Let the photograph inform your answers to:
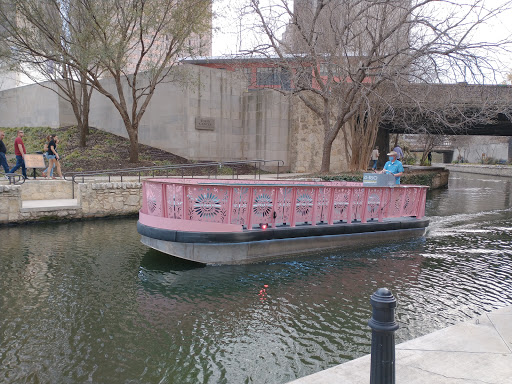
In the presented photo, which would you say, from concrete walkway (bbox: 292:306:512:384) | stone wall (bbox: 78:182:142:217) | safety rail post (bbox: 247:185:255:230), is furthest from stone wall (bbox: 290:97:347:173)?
concrete walkway (bbox: 292:306:512:384)

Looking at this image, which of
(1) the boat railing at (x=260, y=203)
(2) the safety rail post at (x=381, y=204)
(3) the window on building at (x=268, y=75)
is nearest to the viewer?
(1) the boat railing at (x=260, y=203)

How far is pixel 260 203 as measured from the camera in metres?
8.98

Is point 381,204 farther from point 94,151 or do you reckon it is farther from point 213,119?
point 94,151

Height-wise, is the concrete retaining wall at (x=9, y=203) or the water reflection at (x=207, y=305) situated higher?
the concrete retaining wall at (x=9, y=203)

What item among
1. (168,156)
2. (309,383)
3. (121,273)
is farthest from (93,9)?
(309,383)

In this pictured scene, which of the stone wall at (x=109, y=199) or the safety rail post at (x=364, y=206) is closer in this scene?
the safety rail post at (x=364, y=206)

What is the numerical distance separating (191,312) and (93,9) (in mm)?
15685

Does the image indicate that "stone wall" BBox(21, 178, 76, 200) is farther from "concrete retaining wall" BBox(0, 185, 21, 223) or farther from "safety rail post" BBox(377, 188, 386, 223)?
"safety rail post" BBox(377, 188, 386, 223)

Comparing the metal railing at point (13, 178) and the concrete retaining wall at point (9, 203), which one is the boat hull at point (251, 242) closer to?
the concrete retaining wall at point (9, 203)

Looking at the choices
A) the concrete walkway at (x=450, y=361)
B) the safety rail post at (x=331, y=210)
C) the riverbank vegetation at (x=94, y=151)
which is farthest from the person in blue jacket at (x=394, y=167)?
the riverbank vegetation at (x=94, y=151)

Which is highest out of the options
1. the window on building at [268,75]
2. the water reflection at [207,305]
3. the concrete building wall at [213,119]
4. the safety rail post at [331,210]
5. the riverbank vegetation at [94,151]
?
the window on building at [268,75]

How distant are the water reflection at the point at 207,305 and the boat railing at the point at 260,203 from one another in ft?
3.05

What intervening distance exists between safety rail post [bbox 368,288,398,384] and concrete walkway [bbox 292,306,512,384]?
610 millimetres

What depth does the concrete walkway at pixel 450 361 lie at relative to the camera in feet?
12.4
